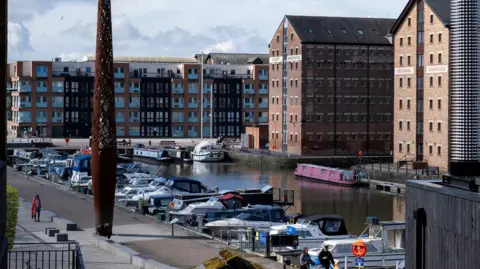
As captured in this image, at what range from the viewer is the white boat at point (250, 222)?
129 feet

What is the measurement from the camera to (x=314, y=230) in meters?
37.1

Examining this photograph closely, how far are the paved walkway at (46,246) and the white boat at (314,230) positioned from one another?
7.75 meters

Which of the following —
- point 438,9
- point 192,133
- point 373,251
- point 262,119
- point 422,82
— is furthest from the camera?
point 262,119

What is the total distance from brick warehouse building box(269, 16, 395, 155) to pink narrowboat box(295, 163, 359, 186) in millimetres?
10720

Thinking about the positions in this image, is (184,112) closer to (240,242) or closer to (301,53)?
(301,53)

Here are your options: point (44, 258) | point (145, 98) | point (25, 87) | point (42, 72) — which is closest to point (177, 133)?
point (145, 98)

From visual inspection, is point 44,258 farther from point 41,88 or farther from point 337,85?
point 41,88

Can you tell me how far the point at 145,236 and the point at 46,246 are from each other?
22.3 ft

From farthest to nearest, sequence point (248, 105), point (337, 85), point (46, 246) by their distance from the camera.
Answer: point (248, 105)
point (337, 85)
point (46, 246)

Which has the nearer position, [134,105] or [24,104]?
[24,104]

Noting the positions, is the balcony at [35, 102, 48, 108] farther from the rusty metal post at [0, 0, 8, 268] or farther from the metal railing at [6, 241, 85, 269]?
the rusty metal post at [0, 0, 8, 268]

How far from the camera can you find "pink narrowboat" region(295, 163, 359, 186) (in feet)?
240

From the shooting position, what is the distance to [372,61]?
3656 inches

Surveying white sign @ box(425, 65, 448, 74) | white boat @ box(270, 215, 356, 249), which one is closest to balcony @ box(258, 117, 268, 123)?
white sign @ box(425, 65, 448, 74)
